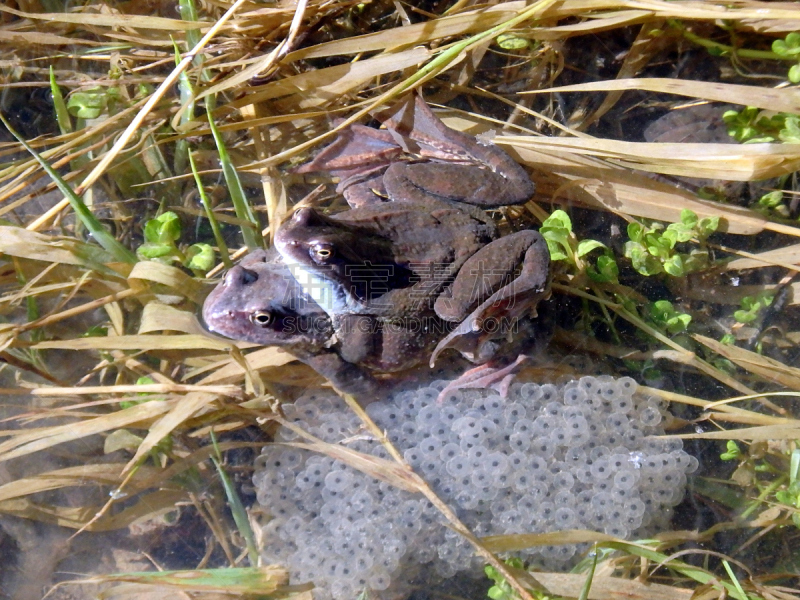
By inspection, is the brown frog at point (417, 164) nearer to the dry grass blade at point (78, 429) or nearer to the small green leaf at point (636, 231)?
the small green leaf at point (636, 231)

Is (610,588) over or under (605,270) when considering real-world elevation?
under

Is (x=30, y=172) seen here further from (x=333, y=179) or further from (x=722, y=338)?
(x=722, y=338)

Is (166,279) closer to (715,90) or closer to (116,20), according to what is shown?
(116,20)

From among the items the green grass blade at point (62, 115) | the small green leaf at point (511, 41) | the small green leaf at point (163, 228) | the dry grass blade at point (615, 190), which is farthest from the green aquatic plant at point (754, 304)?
the green grass blade at point (62, 115)

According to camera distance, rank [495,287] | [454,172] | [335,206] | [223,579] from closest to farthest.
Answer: [495,287], [223,579], [454,172], [335,206]

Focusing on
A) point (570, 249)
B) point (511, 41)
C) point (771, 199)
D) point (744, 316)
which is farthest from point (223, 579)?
point (771, 199)

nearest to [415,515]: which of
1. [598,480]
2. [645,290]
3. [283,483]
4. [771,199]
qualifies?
[283,483]
